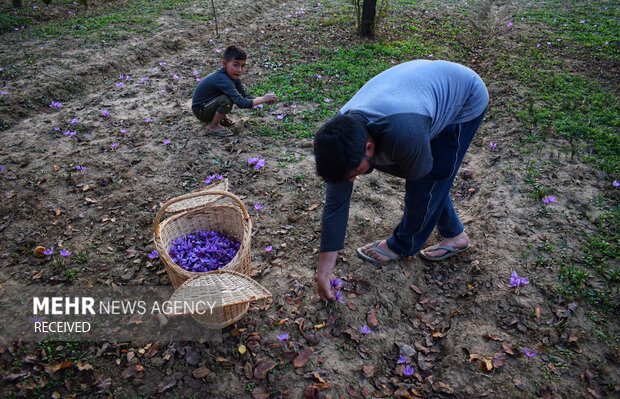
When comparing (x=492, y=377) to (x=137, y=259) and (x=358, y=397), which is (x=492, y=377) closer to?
(x=358, y=397)

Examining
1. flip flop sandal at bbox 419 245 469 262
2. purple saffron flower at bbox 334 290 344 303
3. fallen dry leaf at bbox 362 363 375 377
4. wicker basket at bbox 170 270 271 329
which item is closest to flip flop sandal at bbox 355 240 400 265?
flip flop sandal at bbox 419 245 469 262

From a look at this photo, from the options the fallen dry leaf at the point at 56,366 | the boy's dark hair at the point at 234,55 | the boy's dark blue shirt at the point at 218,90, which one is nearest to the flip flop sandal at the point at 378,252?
the fallen dry leaf at the point at 56,366

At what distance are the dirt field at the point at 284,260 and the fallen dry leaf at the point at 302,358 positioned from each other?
0.07ft

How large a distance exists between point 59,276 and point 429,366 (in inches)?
115

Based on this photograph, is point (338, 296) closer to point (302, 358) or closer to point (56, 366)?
point (302, 358)

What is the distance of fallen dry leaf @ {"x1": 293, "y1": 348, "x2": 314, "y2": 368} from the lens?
8.30 ft

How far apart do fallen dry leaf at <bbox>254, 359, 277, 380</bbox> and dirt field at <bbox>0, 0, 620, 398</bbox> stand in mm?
13

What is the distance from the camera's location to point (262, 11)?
381 inches

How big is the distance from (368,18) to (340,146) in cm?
672

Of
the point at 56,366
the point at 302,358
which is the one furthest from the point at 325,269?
the point at 56,366

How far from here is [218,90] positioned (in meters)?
4.58

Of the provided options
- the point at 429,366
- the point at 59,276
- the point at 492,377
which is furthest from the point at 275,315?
the point at 59,276

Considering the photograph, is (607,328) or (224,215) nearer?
(607,328)

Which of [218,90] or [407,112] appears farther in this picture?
[218,90]
